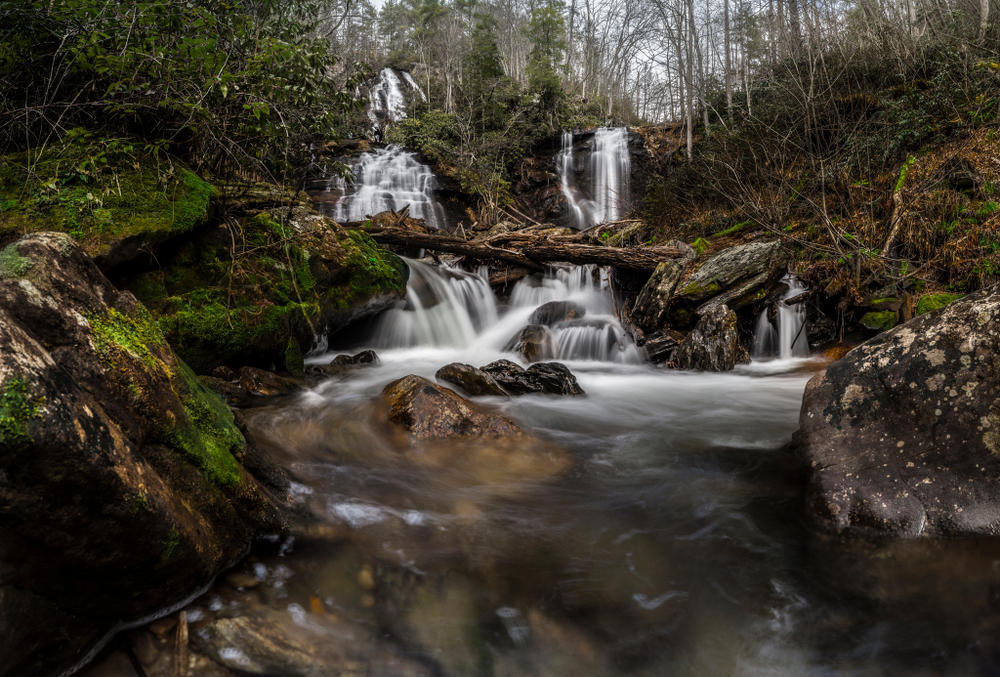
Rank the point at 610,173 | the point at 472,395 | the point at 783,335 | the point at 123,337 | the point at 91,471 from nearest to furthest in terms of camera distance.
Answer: the point at 91,471, the point at 123,337, the point at 472,395, the point at 783,335, the point at 610,173

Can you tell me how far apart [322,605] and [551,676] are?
3.47 feet

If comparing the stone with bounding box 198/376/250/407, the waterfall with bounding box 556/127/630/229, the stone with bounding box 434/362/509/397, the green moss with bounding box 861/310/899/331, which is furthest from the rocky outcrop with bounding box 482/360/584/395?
the waterfall with bounding box 556/127/630/229

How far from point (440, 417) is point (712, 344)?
4.73m

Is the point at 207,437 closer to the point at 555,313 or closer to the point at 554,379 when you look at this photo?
the point at 554,379

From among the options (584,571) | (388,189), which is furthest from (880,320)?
(388,189)

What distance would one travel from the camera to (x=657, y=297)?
8.46 meters

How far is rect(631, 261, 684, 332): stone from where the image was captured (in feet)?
27.6

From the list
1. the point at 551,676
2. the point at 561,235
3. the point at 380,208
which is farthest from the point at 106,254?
the point at 380,208

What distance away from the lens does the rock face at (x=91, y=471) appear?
149 cm

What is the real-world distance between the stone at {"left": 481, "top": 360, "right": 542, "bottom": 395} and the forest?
0.05m

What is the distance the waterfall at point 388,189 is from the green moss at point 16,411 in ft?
46.8

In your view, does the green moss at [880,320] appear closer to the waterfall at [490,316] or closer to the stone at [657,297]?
the stone at [657,297]

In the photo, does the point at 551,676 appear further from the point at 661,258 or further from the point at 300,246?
the point at 661,258

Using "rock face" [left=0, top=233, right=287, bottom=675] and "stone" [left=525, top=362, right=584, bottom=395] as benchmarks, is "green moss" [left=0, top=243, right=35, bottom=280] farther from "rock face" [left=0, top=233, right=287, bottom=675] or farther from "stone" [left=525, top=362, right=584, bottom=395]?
"stone" [left=525, top=362, right=584, bottom=395]
